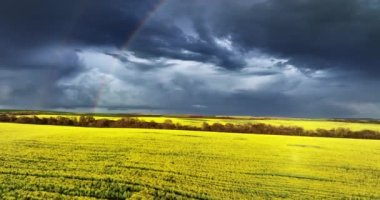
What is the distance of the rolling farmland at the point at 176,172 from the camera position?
16.8 meters

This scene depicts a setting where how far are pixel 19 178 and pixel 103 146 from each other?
12.1 m

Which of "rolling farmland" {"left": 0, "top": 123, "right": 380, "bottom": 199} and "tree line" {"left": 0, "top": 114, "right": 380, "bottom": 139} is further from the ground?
"tree line" {"left": 0, "top": 114, "right": 380, "bottom": 139}

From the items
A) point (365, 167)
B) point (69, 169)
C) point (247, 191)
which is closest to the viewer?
point (247, 191)

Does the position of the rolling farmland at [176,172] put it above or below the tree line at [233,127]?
below

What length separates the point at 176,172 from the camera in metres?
20.8

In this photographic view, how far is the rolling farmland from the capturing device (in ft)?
55.1

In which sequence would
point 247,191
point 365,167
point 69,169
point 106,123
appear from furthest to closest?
1. point 106,123
2. point 365,167
3. point 69,169
4. point 247,191

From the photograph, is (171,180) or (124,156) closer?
(171,180)

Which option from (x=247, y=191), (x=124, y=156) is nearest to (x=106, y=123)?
(x=124, y=156)

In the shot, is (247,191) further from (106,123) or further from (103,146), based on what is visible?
(106,123)

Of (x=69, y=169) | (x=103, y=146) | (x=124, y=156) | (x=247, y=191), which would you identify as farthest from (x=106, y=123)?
(x=247, y=191)

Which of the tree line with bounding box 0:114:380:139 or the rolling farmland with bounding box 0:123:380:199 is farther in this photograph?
the tree line with bounding box 0:114:380:139

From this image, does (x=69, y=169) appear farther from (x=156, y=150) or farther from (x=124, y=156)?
(x=156, y=150)

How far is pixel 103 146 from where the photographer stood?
30.4 m
